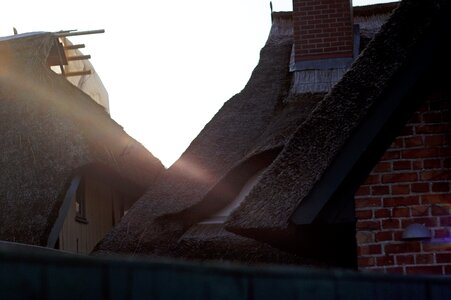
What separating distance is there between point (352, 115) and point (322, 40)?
6.65m

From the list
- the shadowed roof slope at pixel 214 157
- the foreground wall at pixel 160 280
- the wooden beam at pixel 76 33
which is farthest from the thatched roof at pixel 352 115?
the wooden beam at pixel 76 33

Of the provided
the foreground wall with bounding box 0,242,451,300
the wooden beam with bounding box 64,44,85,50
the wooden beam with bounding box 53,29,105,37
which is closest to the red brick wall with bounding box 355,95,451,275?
the foreground wall with bounding box 0,242,451,300

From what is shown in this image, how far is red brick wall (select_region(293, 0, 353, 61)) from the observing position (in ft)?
42.1

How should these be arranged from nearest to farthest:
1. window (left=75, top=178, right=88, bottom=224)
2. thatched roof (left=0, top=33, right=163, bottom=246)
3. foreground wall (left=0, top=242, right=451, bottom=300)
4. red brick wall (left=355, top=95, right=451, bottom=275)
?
foreground wall (left=0, top=242, right=451, bottom=300) < red brick wall (left=355, top=95, right=451, bottom=275) < thatched roof (left=0, top=33, right=163, bottom=246) < window (left=75, top=178, right=88, bottom=224)

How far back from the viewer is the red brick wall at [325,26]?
12.8m

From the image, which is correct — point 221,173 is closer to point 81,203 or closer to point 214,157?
point 214,157

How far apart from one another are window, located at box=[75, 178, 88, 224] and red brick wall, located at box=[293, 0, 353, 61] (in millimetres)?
6947

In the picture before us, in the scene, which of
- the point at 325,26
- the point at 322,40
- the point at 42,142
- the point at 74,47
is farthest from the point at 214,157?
the point at 74,47

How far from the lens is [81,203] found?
1847cm

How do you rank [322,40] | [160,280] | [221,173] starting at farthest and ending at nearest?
[221,173] < [322,40] < [160,280]

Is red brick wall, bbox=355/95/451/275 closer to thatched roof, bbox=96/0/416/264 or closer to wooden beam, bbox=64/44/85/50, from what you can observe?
thatched roof, bbox=96/0/416/264

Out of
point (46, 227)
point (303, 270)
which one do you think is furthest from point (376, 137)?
point (46, 227)

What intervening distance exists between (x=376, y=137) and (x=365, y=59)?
676 mm

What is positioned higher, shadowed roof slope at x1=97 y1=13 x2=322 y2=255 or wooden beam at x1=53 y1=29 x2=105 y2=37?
→ wooden beam at x1=53 y1=29 x2=105 y2=37
